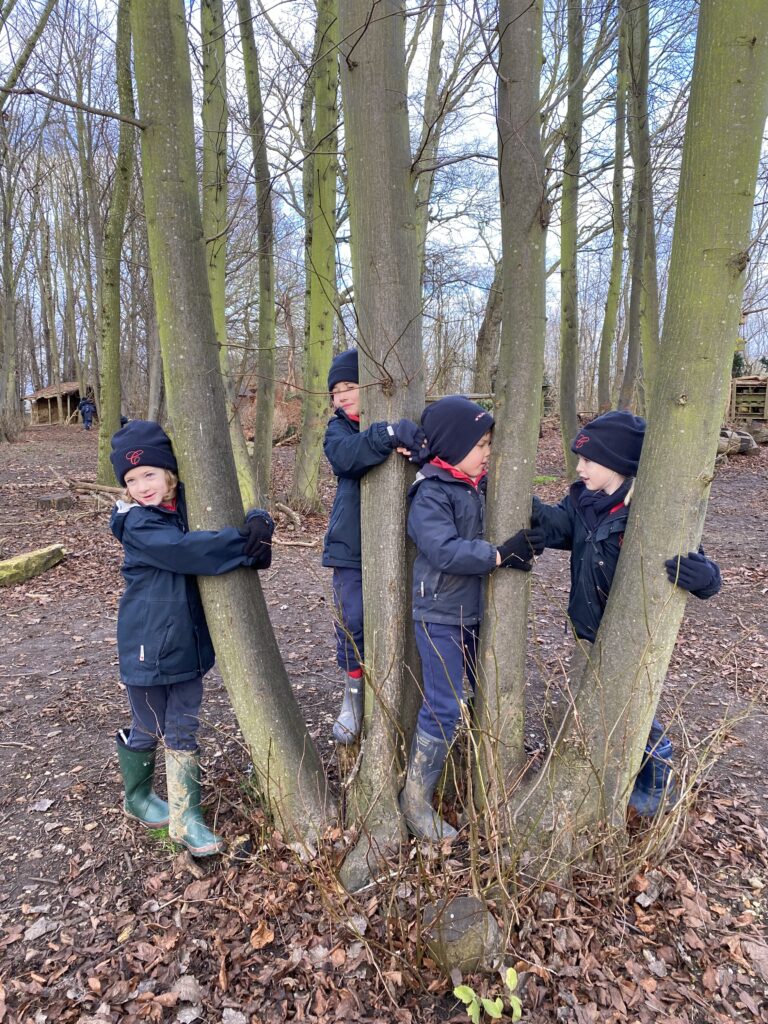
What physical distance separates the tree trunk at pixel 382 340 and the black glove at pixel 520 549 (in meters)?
0.42

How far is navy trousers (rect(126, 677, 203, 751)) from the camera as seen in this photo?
2562mm

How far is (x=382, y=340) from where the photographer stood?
2.44 m

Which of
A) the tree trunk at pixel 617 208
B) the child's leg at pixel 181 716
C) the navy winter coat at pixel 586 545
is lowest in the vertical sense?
the child's leg at pixel 181 716

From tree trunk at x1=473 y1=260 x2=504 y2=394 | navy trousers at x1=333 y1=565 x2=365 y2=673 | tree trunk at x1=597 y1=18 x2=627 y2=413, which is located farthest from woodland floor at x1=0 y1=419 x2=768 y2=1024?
tree trunk at x1=473 y1=260 x2=504 y2=394

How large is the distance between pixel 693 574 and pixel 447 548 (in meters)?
0.86

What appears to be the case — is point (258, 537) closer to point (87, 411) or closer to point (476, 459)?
point (476, 459)

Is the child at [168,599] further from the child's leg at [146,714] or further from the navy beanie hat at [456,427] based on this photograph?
the navy beanie hat at [456,427]

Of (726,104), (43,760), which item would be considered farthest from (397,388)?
(43,760)

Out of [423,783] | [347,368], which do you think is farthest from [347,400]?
[423,783]

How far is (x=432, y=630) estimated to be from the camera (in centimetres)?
253

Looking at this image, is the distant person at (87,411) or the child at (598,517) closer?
the child at (598,517)

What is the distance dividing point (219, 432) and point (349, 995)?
2.04m

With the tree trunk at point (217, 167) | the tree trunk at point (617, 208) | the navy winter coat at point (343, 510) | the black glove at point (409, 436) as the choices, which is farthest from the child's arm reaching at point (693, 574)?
the tree trunk at point (617, 208)

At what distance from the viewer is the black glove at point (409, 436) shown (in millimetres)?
2412
